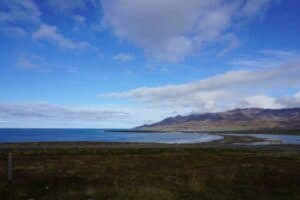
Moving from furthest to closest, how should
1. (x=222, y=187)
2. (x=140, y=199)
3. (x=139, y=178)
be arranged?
(x=139, y=178), (x=222, y=187), (x=140, y=199)

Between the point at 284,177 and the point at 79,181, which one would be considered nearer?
the point at 79,181

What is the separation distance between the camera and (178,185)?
54.6ft

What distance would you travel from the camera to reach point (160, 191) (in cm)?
1452

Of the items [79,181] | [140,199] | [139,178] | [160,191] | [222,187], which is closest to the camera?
[140,199]

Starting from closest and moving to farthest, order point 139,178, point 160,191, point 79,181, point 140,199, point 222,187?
point 140,199
point 160,191
point 222,187
point 79,181
point 139,178

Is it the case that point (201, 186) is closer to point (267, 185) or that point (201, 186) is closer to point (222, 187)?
point (222, 187)

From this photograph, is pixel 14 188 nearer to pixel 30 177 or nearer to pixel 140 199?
pixel 30 177

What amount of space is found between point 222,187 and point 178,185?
2.42 meters

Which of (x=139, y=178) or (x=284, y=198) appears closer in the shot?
(x=284, y=198)

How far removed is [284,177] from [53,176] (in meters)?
15.4

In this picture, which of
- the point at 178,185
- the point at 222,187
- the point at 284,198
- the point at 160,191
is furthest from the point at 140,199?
the point at 284,198

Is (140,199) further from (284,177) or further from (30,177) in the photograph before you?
(284,177)

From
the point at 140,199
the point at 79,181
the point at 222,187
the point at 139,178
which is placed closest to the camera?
the point at 140,199

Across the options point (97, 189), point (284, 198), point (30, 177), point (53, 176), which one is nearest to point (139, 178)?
point (97, 189)
